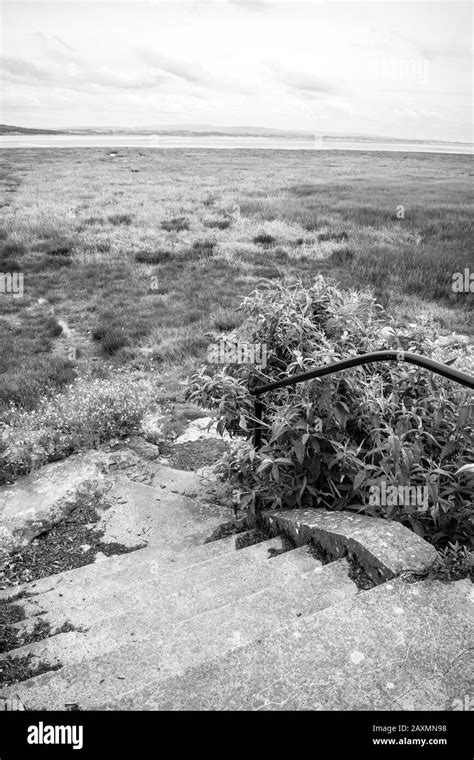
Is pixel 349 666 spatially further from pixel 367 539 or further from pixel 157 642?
pixel 157 642

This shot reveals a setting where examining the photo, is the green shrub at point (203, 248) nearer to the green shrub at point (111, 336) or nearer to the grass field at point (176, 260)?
the grass field at point (176, 260)

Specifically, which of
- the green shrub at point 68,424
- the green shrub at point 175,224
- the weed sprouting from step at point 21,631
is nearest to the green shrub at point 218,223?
the green shrub at point 175,224

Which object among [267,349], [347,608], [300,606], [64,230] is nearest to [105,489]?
[267,349]

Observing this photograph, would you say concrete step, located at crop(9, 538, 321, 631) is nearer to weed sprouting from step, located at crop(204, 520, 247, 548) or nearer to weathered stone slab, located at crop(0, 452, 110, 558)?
weed sprouting from step, located at crop(204, 520, 247, 548)

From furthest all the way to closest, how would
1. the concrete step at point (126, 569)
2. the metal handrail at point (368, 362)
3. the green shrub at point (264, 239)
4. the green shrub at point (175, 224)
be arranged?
1. the green shrub at point (175, 224)
2. the green shrub at point (264, 239)
3. the concrete step at point (126, 569)
4. the metal handrail at point (368, 362)

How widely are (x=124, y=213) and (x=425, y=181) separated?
24.7m

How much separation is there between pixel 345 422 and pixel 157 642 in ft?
7.15

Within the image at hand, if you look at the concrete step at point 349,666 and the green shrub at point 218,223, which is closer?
the concrete step at point 349,666

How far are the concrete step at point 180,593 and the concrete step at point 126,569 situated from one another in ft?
0.39

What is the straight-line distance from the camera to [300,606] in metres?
3.39

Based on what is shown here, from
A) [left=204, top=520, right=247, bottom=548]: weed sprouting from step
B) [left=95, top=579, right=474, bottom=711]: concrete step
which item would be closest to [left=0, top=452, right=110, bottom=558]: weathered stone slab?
[left=204, top=520, right=247, bottom=548]: weed sprouting from step

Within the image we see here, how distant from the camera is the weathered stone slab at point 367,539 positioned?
3.37m

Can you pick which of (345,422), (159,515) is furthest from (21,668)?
(345,422)
